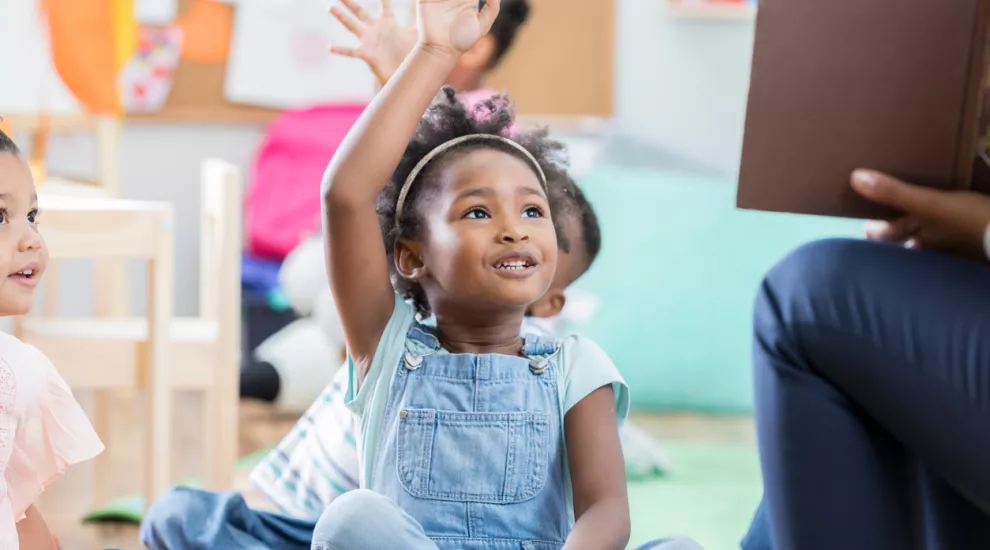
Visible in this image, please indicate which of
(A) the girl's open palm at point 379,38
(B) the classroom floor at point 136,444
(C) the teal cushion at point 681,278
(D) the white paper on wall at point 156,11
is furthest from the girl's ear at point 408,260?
(D) the white paper on wall at point 156,11

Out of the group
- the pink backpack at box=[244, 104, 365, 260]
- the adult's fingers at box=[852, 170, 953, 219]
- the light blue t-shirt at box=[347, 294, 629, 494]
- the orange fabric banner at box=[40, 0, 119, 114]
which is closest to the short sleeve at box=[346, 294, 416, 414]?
the light blue t-shirt at box=[347, 294, 629, 494]

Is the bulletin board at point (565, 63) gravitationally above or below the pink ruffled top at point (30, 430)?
above

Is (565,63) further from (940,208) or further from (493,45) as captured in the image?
(940,208)

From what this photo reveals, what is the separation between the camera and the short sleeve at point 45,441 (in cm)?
104

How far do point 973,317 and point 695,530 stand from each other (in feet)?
3.20

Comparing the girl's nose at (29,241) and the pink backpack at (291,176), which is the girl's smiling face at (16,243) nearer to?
the girl's nose at (29,241)

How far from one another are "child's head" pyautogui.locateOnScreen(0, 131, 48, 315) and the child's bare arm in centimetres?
19

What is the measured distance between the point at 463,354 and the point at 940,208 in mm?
463

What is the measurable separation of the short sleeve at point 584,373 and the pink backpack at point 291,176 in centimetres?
203

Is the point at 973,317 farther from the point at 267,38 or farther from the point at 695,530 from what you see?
the point at 267,38

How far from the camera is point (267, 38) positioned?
349 cm

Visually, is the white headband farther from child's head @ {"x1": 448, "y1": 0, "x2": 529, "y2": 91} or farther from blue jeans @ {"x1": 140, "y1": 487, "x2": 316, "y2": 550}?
child's head @ {"x1": 448, "y1": 0, "x2": 529, "y2": 91}

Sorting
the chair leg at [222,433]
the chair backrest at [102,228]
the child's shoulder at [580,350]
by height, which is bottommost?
the chair leg at [222,433]

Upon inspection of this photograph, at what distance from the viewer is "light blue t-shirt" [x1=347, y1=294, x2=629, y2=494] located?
111cm
